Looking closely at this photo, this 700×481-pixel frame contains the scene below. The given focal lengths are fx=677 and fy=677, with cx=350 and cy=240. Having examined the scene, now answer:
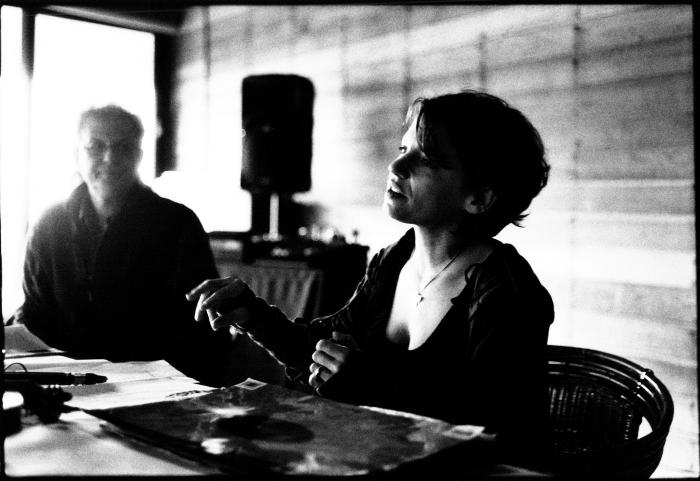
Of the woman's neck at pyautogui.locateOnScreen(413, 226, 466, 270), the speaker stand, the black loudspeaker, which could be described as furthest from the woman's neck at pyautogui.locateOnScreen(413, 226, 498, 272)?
the speaker stand

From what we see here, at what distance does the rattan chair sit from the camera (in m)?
1.05

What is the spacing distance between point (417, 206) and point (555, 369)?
17.3 inches

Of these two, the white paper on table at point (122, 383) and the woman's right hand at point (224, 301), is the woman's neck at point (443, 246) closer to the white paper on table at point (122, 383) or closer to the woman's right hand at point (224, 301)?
the woman's right hand at point (224, 301)

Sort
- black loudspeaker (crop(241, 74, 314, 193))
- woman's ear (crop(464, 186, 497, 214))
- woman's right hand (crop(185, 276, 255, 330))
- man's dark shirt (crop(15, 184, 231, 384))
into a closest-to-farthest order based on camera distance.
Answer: woman's right hand (crop(185, 276, 255, 330)), woman's ear (crop(464, 186, 497, 214)), man's dark shirt (crop(15, 184, 231, 384)), black loudspeaker (crop(241, 74, 314, 193))

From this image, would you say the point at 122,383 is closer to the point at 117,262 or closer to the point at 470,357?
the point at 470,357

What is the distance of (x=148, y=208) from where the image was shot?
2098 mm

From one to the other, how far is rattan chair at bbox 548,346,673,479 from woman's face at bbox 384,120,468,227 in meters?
0.40

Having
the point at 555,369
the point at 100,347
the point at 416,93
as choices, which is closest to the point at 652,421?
the point at 555,369

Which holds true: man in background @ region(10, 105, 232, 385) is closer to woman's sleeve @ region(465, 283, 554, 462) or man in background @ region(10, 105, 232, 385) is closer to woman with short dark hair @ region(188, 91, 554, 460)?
woman with short dark hair @ region(188, 91, 554, 460)

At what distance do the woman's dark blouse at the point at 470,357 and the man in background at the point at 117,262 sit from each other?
73 centimetres

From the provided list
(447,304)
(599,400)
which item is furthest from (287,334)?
(599,400)

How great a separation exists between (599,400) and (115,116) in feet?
5.49

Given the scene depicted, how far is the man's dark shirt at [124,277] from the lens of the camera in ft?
6.02

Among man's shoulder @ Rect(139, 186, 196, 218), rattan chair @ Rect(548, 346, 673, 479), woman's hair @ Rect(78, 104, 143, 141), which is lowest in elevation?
rattan chair @ Rect(548, 346, 673, 479)
